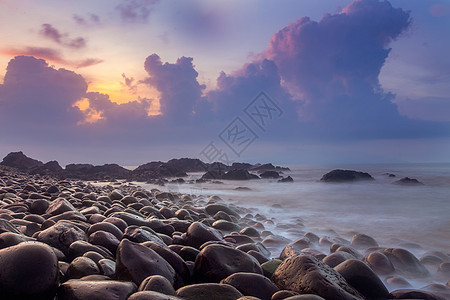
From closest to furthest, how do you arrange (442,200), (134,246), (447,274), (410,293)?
(134,246), (410,293), (447,274), (442,200)

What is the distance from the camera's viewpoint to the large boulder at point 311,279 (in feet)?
6.89

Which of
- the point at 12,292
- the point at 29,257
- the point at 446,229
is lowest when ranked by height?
the point at 446,229

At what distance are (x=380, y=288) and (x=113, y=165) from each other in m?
25.6

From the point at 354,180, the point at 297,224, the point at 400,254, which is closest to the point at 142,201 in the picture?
the point at 297,224

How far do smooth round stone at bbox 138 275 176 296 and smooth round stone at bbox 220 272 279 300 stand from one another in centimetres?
48

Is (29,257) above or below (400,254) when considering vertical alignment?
above

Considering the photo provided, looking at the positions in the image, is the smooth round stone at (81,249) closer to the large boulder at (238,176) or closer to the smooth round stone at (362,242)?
the smooth round stone at (362,242)

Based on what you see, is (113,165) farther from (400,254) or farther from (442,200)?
(400,254)

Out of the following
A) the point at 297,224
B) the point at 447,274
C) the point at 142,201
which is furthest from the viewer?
the point at 297,224

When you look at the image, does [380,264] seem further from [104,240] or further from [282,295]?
[104,240]

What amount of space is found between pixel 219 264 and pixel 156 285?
25.7 inches

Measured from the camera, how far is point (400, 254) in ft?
13.0

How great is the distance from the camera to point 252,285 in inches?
84.7

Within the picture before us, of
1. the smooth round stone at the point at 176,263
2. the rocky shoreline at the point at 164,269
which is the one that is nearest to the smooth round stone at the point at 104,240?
the rocky shoreline at the point at 164,269
